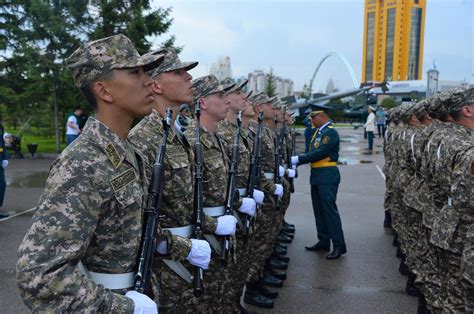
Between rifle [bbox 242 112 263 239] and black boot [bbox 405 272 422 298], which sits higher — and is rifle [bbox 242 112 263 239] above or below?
above

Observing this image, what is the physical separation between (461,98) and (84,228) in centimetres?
305

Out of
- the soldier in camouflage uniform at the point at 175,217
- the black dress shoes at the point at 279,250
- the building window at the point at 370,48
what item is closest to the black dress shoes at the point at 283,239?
the black dress shoes at the point at 279,250

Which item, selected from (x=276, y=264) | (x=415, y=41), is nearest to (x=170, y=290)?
(x=276, y=264)

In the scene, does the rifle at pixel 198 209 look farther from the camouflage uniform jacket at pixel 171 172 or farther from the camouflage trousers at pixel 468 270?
the camouflage trousers at pixel 468 270

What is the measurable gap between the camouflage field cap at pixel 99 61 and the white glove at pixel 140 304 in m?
0.86

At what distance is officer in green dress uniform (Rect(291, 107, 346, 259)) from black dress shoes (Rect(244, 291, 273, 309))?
1.61 m

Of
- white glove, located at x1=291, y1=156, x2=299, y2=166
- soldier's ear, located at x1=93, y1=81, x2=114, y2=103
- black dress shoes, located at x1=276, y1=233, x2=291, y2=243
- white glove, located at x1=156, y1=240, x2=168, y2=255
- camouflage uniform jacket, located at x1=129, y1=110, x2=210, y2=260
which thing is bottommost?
black dress shoes, located at x1=276, y1=233, x2=291, y2=243

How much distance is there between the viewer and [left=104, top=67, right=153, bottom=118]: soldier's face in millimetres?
1737

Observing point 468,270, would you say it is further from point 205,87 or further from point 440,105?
point 205,87

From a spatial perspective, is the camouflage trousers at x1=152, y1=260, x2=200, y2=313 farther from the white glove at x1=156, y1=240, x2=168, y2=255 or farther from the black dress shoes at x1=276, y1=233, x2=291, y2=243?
the black dress shoes at x1=276, y1=233, x2=291, y2=243

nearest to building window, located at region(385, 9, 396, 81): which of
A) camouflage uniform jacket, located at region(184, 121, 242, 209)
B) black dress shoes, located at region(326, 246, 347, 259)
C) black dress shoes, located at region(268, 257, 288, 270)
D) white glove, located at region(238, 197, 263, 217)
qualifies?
black dress shoes, located at region(326, 246, 347, 259)

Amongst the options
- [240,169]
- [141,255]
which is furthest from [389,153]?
[141,255]

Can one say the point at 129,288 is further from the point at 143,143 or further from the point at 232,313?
the point at 232,313

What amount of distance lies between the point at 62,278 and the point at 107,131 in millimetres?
581
